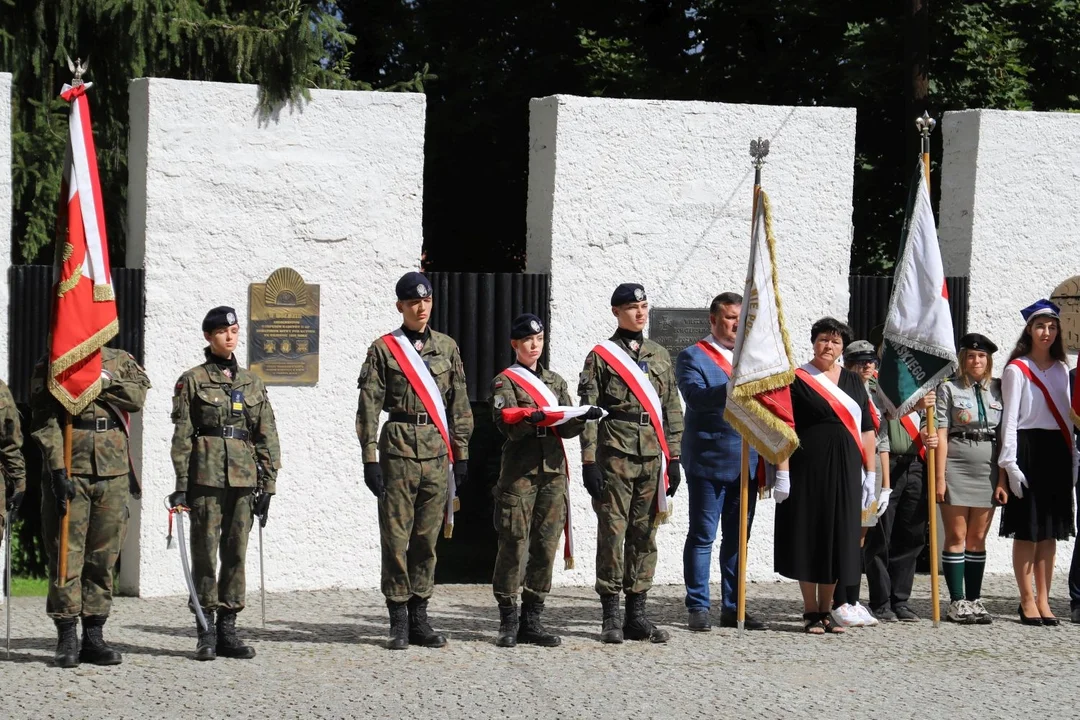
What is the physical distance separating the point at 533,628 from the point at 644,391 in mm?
1367

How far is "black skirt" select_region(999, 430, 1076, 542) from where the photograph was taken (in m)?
9.83

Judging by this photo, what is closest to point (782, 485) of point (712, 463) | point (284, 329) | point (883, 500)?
point (712, 463)

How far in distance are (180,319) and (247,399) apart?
1916 millimetres

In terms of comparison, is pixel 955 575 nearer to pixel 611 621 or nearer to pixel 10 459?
pixel 611 621

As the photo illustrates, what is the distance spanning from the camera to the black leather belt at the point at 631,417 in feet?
29.2

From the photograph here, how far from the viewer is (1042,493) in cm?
985

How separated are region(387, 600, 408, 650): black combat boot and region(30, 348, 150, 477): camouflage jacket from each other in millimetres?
1506

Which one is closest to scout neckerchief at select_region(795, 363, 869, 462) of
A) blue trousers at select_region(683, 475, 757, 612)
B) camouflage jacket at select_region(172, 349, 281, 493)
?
blue trousers at select_region(683, 475, 757, 612)

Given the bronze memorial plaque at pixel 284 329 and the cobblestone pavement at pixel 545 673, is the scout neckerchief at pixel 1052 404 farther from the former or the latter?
the bronze memorial plaque at pixel 284 329

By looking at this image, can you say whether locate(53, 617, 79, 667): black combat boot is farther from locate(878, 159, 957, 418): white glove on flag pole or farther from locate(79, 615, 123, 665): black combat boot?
locate(878, 159, 957, 418): white glove on flag pole

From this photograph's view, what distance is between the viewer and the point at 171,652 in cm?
847

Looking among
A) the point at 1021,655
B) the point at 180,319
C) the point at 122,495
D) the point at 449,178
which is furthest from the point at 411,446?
the point at 449,178

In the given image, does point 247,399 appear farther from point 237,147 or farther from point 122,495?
point 237,147

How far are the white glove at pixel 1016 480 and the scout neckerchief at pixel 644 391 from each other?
217 centimetres
